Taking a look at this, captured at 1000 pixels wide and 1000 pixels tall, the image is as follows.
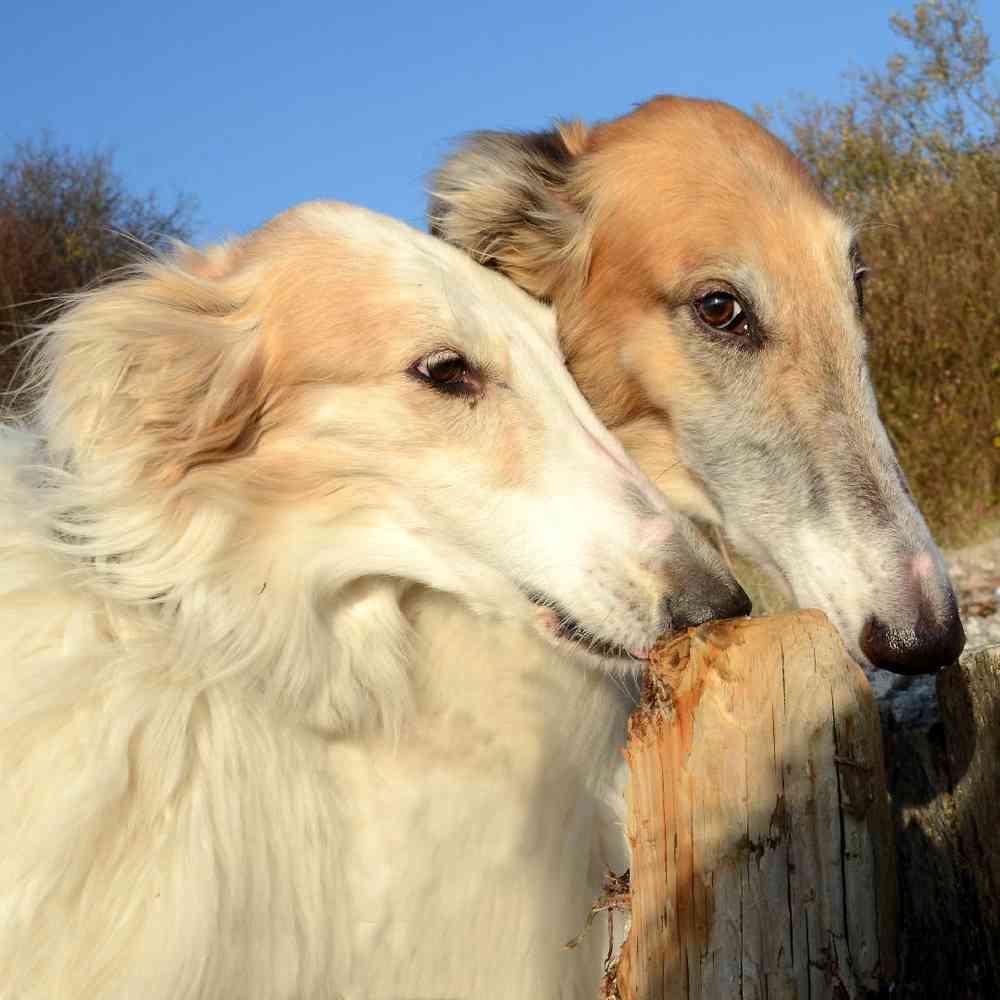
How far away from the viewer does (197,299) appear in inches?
120

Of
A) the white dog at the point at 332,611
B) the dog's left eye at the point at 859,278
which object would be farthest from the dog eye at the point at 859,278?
the white dog at the point at 332,611

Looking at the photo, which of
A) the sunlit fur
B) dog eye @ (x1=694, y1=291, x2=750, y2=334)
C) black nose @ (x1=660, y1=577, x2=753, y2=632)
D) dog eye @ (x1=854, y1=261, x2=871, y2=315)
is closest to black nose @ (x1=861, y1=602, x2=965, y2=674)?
the sunlit fur

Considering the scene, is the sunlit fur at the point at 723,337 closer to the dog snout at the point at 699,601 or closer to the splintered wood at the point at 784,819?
the dog snout at the point at 699,601

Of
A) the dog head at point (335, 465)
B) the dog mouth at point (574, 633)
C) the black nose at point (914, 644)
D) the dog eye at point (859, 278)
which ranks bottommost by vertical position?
the dog mouth at point (574, 633)

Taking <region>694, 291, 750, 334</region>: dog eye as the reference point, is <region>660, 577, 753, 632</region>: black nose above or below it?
below

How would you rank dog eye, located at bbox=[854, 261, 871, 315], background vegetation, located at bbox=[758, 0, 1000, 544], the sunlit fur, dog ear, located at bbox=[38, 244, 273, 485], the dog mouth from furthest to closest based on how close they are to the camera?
1. background vegetation, located at bbox=[758, 0, 1000, 544]
2. dog eye, located at bbox=[854, 261, 871, 315]
3. the sunlit fur
4. dog ear, located at bbox=[38, 244, 273, 485]
5. the dog mouth

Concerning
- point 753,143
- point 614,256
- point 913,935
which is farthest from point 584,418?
point 913,935

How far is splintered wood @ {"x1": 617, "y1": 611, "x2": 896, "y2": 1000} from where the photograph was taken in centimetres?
A: 202

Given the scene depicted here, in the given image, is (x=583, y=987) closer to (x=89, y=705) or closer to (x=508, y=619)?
(x=508, y=619)

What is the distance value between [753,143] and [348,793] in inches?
90.9

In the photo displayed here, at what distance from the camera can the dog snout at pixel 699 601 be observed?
2.57 m

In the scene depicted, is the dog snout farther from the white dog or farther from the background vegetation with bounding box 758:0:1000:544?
the background vegetation with bounding box 758:0:1000:544

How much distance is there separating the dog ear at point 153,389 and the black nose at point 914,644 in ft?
5.30

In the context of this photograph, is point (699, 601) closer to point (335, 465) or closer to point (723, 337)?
point (335, 465)
